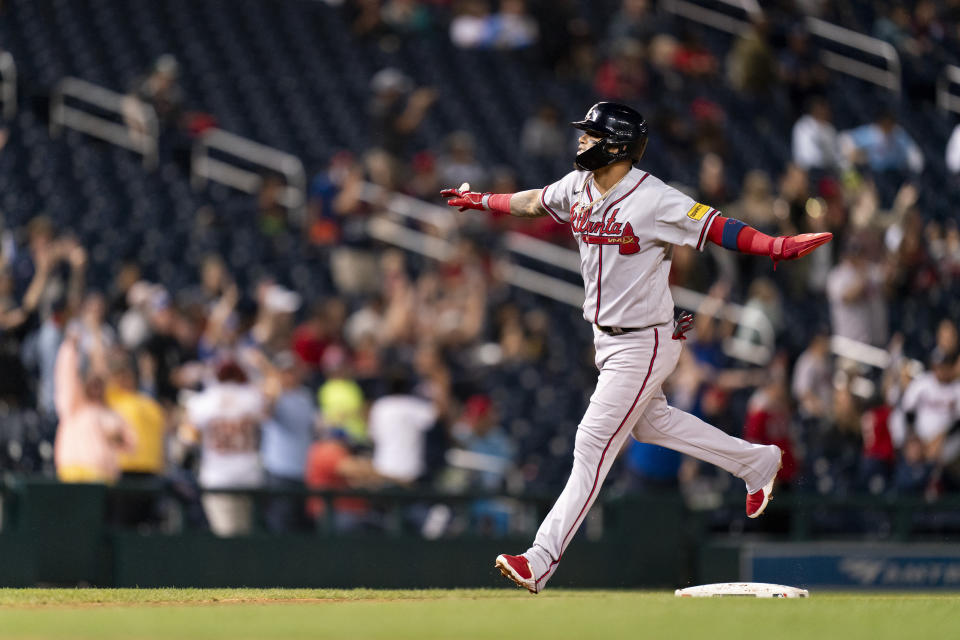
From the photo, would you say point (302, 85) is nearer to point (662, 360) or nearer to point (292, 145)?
point (292, 145)

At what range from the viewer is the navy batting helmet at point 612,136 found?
6.82m

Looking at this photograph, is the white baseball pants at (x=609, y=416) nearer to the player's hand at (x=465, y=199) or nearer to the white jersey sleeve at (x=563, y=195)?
the white jersey sleeve at (x=563, y=195)

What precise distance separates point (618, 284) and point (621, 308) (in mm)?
101

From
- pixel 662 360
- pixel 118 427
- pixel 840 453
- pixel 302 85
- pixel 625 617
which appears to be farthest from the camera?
pixel 302 85

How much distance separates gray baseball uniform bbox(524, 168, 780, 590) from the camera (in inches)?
264

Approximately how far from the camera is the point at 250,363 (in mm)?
11281

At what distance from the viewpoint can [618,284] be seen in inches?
267

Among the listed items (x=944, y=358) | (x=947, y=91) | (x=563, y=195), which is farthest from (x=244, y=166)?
(x=563, y=195)

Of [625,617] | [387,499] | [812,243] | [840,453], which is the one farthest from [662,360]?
[840,453]

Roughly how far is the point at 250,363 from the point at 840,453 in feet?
14.6

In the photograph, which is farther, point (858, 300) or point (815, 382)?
point (858, 300)

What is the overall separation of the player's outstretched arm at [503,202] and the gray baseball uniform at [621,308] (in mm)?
271

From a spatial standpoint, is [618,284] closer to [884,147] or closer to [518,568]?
[518,568]

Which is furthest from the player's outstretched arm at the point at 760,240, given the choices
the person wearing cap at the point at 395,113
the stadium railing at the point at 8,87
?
the stadium railing at the point at 8,87
